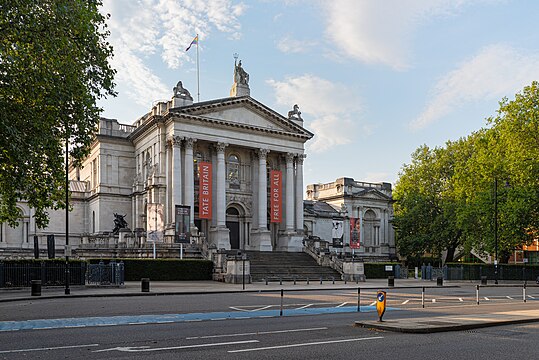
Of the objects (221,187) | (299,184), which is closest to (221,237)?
(221,187)

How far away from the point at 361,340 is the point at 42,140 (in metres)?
15.0

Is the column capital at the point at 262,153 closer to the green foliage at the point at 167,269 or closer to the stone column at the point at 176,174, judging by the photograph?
the stone column at the point at 176,174

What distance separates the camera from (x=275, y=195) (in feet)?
201

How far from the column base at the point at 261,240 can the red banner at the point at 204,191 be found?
18.9 feet

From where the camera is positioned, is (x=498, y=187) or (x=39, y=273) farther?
(x=498, y=187)

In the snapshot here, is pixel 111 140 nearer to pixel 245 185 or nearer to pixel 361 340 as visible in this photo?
pixel 245 185

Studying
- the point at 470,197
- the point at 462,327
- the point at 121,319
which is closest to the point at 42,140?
the point at 121,319

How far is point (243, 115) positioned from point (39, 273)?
31.4 m

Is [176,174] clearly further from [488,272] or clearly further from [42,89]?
[42,89]

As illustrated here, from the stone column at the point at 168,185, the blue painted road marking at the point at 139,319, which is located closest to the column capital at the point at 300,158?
the stone column at the point at 168,185

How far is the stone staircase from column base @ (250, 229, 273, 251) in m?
3.48

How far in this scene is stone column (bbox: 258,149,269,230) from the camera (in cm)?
6031

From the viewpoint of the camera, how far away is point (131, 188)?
65750 mm

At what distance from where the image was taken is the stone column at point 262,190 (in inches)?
2375
